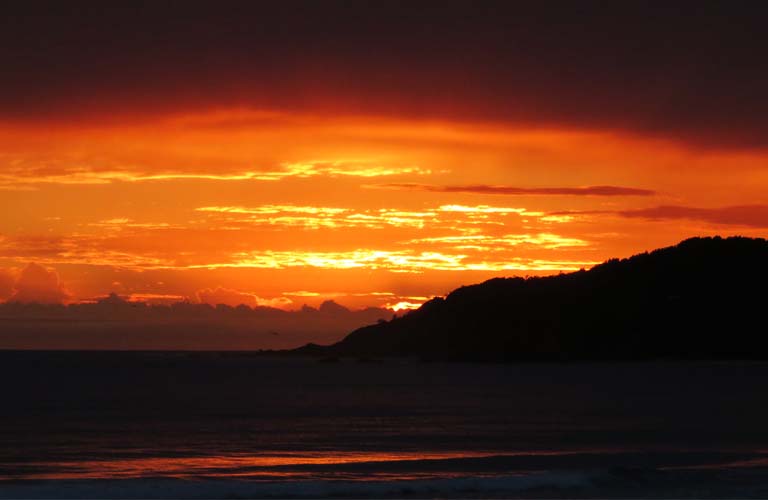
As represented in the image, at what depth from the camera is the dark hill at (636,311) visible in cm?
14750

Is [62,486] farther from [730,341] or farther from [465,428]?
[730,341]

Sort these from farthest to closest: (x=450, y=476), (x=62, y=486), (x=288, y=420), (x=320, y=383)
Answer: (x=320, y=383), (x=288, y=420), (x=450, y=476), (x=62, y=486)

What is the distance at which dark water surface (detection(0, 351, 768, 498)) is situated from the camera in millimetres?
31750

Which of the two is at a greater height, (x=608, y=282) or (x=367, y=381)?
(x=608, y=282)

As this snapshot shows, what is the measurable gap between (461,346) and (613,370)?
46795 mm

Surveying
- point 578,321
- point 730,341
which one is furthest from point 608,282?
point 730,341

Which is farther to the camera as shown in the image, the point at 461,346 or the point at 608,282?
the point at 461,346

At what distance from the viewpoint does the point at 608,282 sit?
542 feet

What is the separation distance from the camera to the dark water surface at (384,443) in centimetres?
3175

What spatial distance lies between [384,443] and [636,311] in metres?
117

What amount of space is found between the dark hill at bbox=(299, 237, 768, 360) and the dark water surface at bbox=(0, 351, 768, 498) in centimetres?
6307

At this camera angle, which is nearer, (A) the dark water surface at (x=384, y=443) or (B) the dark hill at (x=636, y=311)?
(A) the dark water surface at (x=384, y=443)

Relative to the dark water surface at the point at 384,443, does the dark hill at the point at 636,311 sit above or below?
above

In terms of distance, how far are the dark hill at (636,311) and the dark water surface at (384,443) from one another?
207 ft
